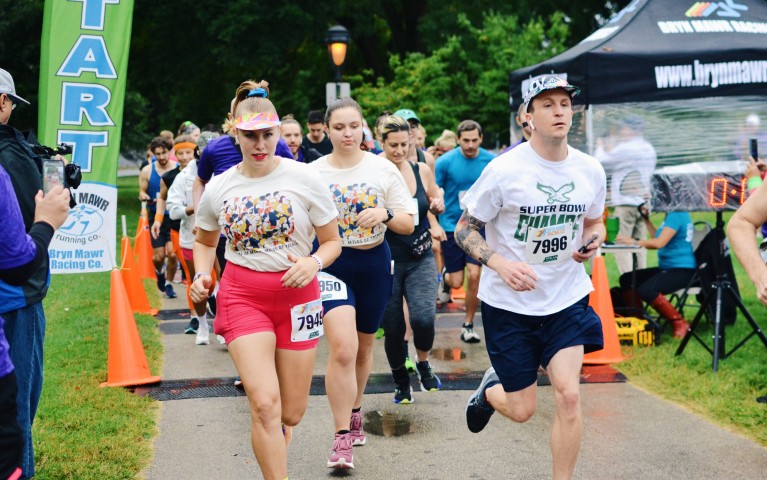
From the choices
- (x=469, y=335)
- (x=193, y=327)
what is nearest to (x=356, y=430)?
(x=469, y=335)

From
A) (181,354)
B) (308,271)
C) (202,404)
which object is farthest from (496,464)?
(181,354)

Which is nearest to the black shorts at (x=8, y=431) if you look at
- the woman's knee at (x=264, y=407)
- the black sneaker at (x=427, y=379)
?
the woman's knee at (x=264, y=407)

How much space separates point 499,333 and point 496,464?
1053 millimetres

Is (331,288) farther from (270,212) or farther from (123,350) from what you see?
(123,350)

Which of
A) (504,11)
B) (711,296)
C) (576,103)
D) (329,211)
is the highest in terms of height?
(504,11)

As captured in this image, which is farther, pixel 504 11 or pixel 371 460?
pixel 504 11

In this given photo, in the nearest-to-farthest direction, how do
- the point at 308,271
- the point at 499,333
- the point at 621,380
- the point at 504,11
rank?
the point at 308,271 → the point at 499,333 → the point at 621,380 → the point at 504,11

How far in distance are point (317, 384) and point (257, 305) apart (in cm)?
332

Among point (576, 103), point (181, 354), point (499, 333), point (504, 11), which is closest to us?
point (499, 333)

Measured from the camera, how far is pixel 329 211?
5.01m

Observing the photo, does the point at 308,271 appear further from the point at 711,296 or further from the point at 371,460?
the point at 711,296

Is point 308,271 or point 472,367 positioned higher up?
point 308,271

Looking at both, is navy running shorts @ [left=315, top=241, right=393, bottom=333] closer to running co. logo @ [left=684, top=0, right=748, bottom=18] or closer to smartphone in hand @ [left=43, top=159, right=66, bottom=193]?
smartphone in hand @ [left=43, top=159, right=66, bottom=193]

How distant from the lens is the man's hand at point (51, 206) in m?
3.75
